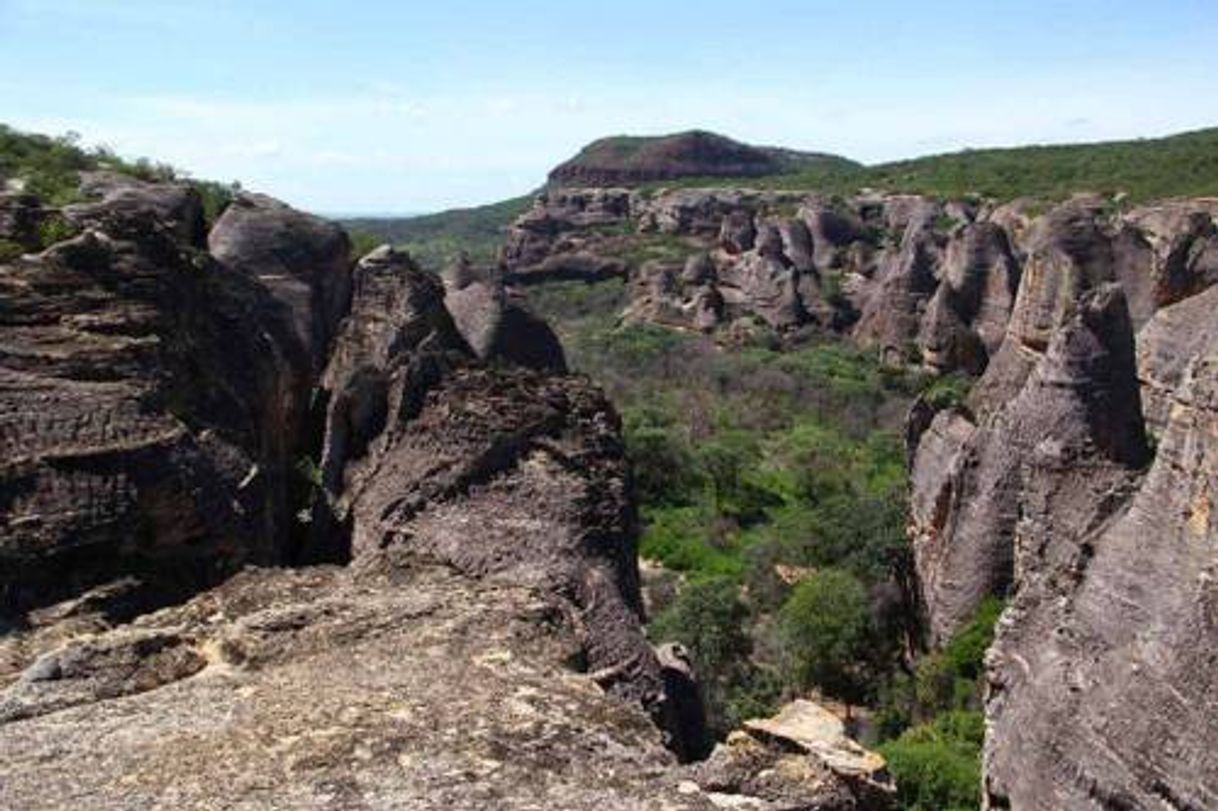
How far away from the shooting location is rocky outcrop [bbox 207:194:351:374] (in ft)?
70.5

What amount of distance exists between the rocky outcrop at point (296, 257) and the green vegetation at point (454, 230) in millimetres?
80010

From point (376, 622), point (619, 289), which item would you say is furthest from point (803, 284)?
point (376, 622)

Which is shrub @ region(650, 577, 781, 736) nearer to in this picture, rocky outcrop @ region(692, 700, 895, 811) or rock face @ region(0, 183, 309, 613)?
rock face @ region(0, 183, 309, 613)

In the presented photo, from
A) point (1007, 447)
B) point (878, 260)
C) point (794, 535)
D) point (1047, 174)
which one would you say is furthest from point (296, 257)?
point (1047, 174)

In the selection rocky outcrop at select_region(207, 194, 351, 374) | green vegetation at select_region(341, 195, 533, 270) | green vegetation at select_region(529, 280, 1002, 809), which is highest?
rocky outcrop at select_region(207, 194, 351, 374)

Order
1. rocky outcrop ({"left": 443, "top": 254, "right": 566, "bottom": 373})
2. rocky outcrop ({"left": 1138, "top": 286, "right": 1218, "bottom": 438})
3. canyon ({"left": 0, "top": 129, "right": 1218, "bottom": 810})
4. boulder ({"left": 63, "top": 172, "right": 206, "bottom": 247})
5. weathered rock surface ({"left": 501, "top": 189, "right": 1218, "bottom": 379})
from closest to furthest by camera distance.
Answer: canyon ({"left": 0, "top": 129, "right": 1218, "bottom": 810}) < boulder ({"left": 63, "top": 172, "right": 206, "bottom": 247}) < rocky outcrop ({"left": 1138, "top": 286, "right": 1218, "bottom": 438}) < rocky outcrop ({"left": 443, "top": 254, "right": 566, "bottom": 373}) < weathered rock surface ({"left": 501, "top": 189, "right": 1218, "bottom": 379})

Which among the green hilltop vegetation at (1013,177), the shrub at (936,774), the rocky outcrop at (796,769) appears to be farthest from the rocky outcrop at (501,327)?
the green hilltop vegetation at (1013,177)

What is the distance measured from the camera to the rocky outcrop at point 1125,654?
1034 centimetres

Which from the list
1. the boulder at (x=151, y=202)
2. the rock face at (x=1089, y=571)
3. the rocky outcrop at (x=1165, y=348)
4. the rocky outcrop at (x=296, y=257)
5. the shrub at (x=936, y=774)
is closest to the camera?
the rock face at (x=1089, y=571)

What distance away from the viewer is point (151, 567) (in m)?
9.54

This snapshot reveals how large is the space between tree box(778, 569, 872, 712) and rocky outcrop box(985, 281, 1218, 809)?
6.56 m

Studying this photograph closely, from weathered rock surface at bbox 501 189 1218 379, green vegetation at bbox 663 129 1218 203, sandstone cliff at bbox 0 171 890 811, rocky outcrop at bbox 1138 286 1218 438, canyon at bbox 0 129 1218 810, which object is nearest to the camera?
sandstone cliff at bbox 0 171 890 811

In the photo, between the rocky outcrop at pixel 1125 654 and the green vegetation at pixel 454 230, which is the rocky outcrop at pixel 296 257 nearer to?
the rocky outcrop at pixel 1125 654

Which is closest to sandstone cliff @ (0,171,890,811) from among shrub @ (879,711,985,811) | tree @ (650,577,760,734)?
shrub @ (879,711,985,811)
